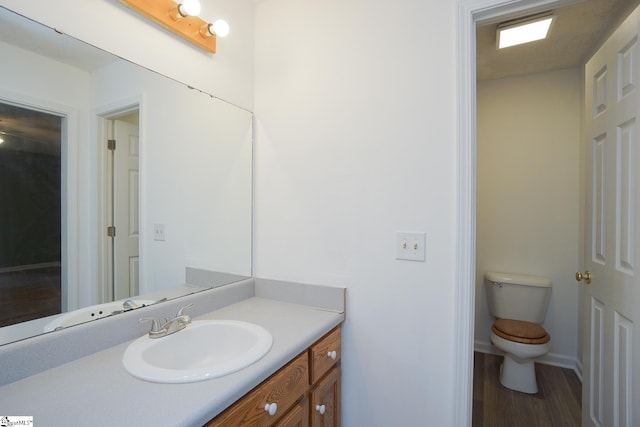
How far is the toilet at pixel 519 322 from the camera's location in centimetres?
207

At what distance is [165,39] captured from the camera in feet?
3.97

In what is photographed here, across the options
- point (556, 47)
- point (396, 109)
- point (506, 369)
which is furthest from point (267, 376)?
point (556, 47)

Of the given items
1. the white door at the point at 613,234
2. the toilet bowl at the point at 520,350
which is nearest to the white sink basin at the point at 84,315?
the white door at the point at 613,234

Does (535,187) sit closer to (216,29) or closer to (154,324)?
(216,29)

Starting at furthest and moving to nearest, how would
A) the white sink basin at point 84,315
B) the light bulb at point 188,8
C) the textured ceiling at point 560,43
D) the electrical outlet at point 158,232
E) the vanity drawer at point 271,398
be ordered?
the textured ceiling at point 560,43, the electrical outlet at point 158,232, the light bulb at point 188,8, the white sink basin at point 84,315, the vanity drawer at point 271,398

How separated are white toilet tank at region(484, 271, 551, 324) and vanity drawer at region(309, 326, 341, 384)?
69.6 inches

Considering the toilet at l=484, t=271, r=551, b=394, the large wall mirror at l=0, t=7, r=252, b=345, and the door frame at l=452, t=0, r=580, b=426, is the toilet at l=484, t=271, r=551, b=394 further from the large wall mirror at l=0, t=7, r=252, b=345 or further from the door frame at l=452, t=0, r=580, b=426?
the large wall mirror at l=0, t=7, r=252, b=345

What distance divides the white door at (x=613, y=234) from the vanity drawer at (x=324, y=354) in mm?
1089

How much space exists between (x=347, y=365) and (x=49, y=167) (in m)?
1.36

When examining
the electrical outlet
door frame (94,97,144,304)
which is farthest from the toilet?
door frame (94,97,144,304)

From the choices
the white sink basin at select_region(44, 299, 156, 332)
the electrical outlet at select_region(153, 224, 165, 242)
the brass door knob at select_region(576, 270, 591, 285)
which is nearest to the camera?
the white sink basin at select_region(44, 299, 156, 332)

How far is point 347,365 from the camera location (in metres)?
1.42

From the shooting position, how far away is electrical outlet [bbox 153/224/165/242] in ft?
4.08

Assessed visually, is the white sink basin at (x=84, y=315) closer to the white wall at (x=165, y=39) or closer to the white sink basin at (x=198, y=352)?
the white sink basin at (x=198, y=352)
